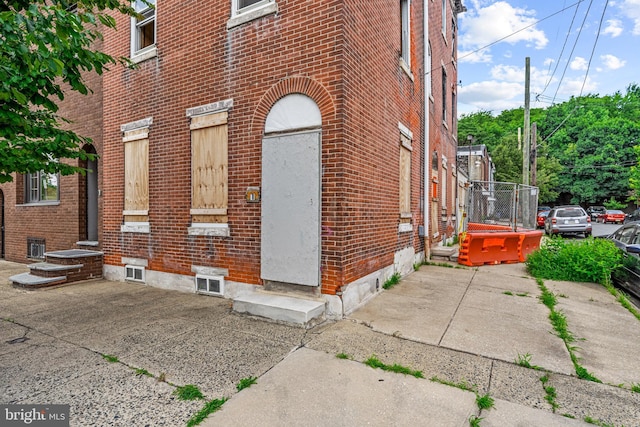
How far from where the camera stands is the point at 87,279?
7719mm

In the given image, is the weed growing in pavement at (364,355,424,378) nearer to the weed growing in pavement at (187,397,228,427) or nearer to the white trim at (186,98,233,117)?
the weed growing in pavement at (187,397,228,427)

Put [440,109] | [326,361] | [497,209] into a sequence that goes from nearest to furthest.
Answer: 1. [326,361]
2. [440,109]
3. [497,209]

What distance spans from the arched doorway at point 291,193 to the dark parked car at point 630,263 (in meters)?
6.53

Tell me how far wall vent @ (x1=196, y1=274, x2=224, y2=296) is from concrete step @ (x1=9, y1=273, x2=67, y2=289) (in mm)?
3374

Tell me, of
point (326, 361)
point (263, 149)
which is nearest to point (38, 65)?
point (263, 149)

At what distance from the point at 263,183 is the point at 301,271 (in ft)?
5.07

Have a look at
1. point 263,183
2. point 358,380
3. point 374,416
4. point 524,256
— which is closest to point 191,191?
point 263,183

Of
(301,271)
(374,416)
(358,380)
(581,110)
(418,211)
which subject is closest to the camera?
(374,416)

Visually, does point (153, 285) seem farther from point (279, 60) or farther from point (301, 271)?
point (279, 60)

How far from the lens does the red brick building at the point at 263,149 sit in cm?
500

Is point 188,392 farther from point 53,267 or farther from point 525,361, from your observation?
point 53,267

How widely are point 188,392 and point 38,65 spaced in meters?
3.25

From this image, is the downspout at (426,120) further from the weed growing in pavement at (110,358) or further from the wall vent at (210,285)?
the weed growing in pavement at (110,358)

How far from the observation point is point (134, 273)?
7.37 m
